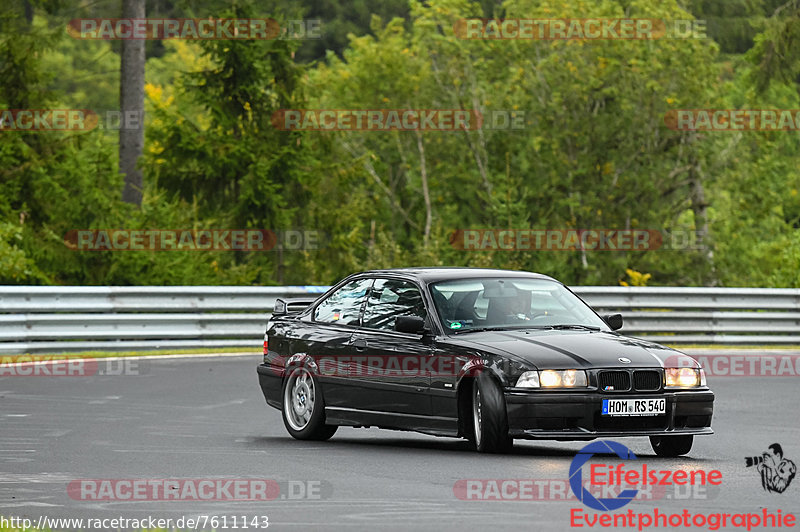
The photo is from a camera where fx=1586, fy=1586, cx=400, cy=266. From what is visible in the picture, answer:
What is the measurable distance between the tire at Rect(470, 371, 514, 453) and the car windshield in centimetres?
85

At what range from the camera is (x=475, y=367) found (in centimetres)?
1144

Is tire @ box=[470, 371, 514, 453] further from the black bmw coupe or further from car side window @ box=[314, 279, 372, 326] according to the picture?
car side window @ box=[314, 279, 372, 326]

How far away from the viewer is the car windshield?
12.2m

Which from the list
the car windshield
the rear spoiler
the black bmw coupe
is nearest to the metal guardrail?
the rear spoiler

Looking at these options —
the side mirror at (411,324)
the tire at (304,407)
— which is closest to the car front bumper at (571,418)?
the side mirror at (411,324)

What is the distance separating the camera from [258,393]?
17875mm

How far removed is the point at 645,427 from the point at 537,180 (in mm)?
37332

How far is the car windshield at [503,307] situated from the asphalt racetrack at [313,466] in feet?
3.20

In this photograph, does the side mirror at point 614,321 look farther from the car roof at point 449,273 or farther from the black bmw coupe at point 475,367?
the car roof at point 449,273

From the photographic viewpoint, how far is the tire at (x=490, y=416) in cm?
1117

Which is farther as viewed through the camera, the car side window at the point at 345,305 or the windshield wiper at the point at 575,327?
the car side window at the point at 345,305

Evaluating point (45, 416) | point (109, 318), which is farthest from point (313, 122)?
point (45, 416)

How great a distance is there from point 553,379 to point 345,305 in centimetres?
271

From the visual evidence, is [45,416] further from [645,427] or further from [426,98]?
[426,98]
